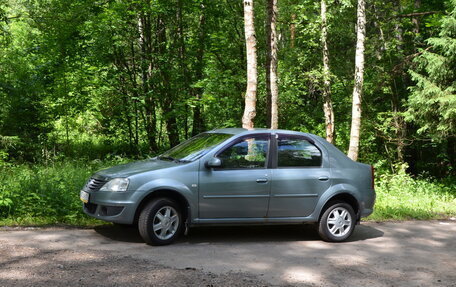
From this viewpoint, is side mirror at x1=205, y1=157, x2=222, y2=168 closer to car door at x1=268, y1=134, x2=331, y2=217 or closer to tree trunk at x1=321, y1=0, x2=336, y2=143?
car door at x1=268, y1=134, x2=331, y2=217

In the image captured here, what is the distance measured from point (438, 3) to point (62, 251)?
18.3 metres

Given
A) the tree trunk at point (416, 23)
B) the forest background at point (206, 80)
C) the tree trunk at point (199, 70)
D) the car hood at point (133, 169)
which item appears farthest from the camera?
the tree trunk at point (416, 23)

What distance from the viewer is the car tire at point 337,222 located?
8305 mm

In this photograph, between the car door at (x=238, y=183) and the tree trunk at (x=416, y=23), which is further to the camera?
the tree trunk at (x=416, y=23)

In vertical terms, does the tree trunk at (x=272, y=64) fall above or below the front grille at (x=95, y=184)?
above

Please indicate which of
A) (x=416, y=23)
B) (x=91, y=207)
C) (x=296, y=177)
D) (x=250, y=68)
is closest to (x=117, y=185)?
(x=91, y=207)

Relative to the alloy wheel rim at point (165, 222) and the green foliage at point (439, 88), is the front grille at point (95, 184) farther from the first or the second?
the green foliage at point (439, 88)

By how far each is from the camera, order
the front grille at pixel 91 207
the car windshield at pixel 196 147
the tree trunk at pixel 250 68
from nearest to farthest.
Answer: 1. the front grille at pixel 91 207
2. the car windshield at pixel 196 147
3. the tree trunk at pixel 250 68

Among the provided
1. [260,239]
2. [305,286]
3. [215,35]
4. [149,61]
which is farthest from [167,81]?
[305,286]

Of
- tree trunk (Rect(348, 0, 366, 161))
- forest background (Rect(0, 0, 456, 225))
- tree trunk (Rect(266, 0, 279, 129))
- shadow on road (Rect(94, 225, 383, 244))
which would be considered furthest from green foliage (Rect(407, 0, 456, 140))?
shadow on road (Rect(94, 225, 383, 244))

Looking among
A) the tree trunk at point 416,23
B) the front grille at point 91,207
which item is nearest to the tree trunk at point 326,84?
the tree trunk at point 416,23

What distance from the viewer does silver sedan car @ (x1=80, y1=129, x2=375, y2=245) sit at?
7.31 meters

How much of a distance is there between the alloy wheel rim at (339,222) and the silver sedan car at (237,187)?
2 centimetres

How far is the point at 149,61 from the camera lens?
18.1m
